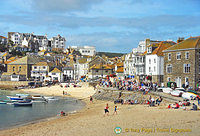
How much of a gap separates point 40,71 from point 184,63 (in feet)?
196

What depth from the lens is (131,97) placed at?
4025 centimetres

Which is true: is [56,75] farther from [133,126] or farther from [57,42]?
[57,42]

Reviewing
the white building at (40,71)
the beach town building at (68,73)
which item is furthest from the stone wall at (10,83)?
the beach town building at (68,73)

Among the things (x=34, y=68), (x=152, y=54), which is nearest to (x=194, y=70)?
(x=152, y=54)

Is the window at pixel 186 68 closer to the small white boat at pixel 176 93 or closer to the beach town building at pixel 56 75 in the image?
the small white boat at pixel 176 93

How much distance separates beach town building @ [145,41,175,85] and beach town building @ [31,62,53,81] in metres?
47.6

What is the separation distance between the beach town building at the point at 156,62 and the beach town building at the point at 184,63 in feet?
9.18

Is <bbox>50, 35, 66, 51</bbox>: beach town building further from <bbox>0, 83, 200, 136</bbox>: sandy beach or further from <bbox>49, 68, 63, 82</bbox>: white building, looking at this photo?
<bbox>0, 83, 200, 136</bbox>: sandy beach

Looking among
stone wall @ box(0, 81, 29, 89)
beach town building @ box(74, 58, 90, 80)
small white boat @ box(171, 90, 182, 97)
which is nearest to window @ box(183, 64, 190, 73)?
small white boat @ box(171, 90, 182, 97)

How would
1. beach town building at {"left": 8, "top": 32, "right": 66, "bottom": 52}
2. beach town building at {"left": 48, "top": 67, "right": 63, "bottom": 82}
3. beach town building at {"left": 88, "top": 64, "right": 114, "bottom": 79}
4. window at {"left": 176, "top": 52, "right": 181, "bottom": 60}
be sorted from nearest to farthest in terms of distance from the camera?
window at {"left": 176, "top": 52, "right": 181, "bottom": 60} → beach town building at {"left": 88, "top": 64, "right": 114, "bottom": 79} → beach town building at {"left": 48, "top": 67, "right": 63, "bottom": 82} → beach town building at {"left": 8, "top": 32, "right": 66, "bottom": 52}

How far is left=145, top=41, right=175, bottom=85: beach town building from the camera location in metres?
49.8

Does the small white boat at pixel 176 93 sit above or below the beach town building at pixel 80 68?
below

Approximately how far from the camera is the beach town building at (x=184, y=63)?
4131 centimetres

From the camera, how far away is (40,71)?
90.1 m
